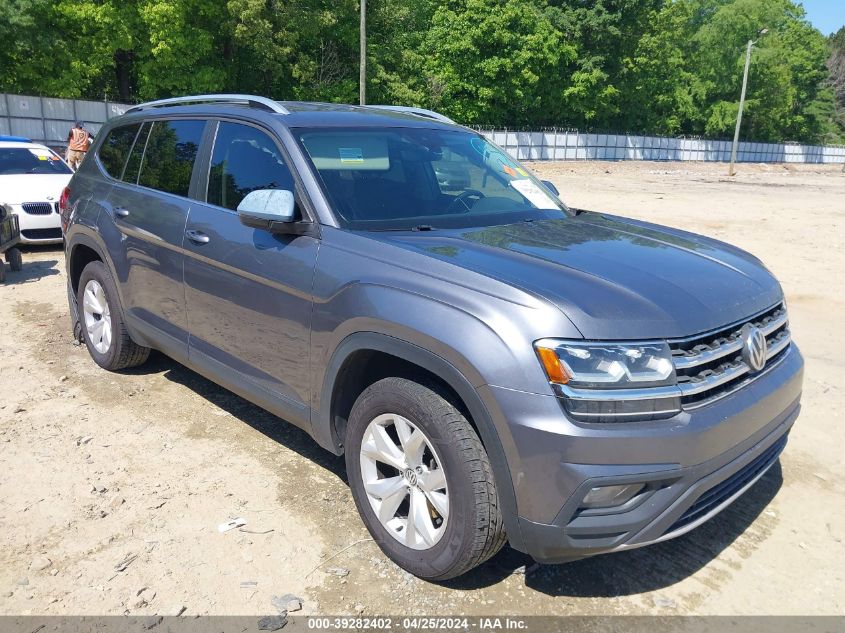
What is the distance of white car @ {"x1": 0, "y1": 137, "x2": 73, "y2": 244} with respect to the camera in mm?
9766

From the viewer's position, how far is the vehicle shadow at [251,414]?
4.14 meters

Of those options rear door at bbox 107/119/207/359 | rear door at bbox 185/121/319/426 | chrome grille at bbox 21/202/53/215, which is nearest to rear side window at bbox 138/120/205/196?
rear door at bbox 107/119/207/359

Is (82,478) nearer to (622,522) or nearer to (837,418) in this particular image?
(622,522)

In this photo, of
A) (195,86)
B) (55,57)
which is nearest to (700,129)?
(195,86)

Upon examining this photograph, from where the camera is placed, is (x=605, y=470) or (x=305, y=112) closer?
(x=605, y=470)

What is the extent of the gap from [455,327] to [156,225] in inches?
98.9

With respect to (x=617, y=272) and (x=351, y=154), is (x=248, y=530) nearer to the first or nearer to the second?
(x=351, y=154)

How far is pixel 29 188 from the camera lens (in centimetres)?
993

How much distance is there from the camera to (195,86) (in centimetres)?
3425

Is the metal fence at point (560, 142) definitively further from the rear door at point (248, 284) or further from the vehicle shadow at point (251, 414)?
the rear door at point (248, 284)

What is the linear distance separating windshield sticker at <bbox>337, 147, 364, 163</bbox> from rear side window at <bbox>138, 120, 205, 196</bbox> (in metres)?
1.05

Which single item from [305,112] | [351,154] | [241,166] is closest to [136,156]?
[241,166]

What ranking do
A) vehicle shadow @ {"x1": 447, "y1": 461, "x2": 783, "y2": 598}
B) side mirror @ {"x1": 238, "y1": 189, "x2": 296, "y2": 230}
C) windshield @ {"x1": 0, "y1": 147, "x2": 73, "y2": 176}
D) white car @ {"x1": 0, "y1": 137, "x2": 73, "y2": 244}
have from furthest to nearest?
windshield @ {"x1": 0, "y1": 147, "x2": 73, "y2": 176}, white car @ {"x1": 0, "y1": 137, "x2": 73, "y2": 244}, side mirror @ {"x1": 238, "y1": 189, "x2": 296, "y2": 230}, vehicle shadow @ {"x1": 447, "y1": 461, "x2": 783, "y2": 598}

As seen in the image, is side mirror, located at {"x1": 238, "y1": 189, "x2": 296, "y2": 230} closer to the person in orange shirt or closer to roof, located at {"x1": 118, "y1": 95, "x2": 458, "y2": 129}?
roof, located at {"x1": 118, "y1": 95, "x2": 458, "y2": 129}
